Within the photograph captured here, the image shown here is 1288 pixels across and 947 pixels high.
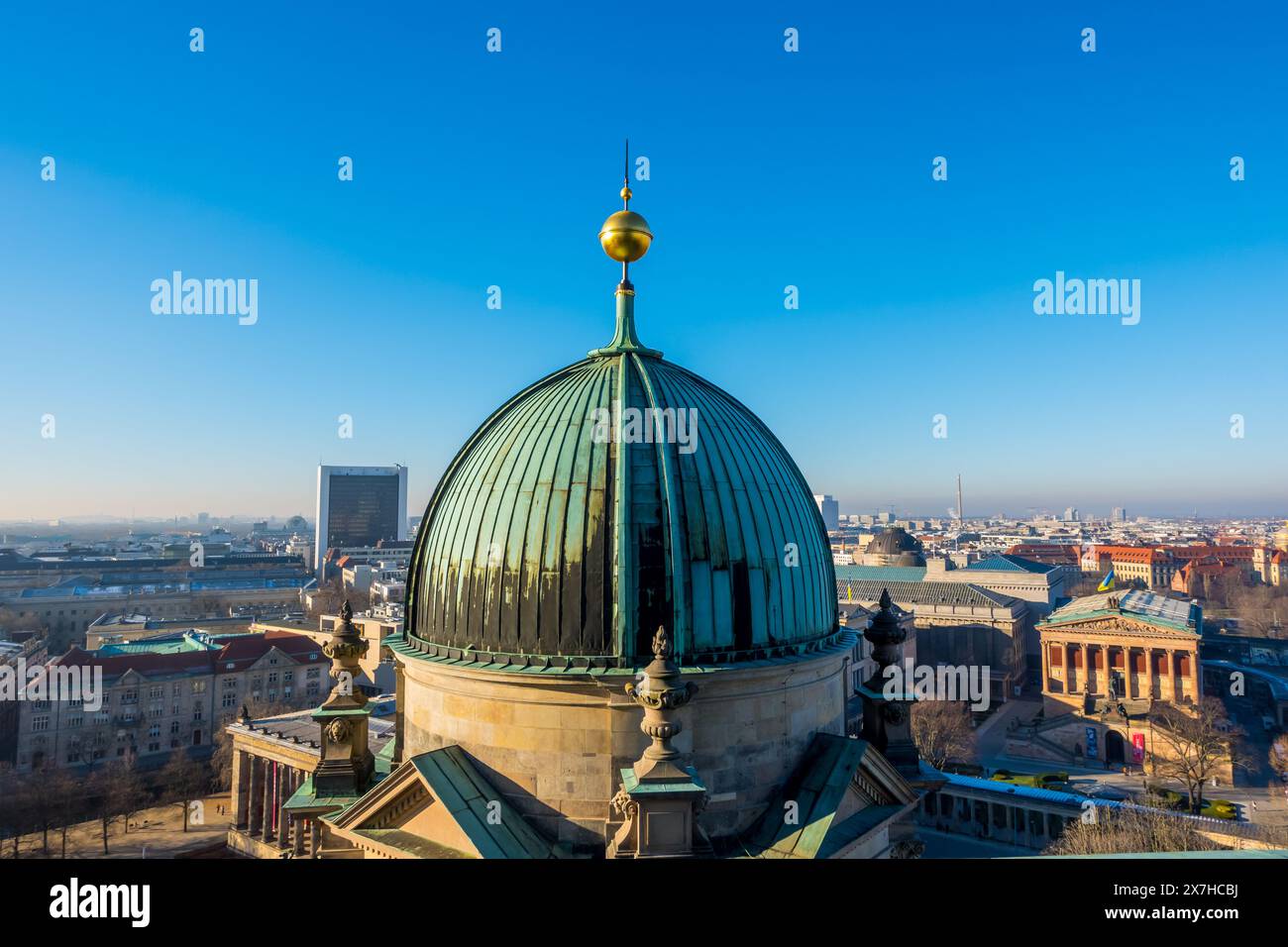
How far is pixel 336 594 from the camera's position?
150375 millimetres

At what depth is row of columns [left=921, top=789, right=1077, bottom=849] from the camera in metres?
42.8

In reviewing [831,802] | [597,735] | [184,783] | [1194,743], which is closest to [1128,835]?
[1194,743]

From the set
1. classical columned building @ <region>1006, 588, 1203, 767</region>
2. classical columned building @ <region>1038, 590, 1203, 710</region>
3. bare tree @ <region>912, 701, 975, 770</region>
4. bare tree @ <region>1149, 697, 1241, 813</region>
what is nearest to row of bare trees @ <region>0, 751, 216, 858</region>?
bare tree @ <region>912, 701, 975, 770</region>

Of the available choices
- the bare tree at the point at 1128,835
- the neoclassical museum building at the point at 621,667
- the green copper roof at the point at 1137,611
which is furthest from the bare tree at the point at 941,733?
the neoclassical museum building at the point at 621,667

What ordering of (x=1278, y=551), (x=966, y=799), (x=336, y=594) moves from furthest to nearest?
(x=1278, y=551), (x=336, y=594), (x=966, y=799)

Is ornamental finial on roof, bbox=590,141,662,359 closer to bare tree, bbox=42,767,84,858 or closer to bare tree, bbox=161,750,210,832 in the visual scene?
bare tree, bbox=42,767,84,858

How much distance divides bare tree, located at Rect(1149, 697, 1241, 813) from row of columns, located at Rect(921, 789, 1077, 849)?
1680cm

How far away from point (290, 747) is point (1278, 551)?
223801mm

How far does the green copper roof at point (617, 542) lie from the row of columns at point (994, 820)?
103ft

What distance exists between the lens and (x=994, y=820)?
43562 millimetres

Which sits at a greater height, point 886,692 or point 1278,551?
point 886,692
